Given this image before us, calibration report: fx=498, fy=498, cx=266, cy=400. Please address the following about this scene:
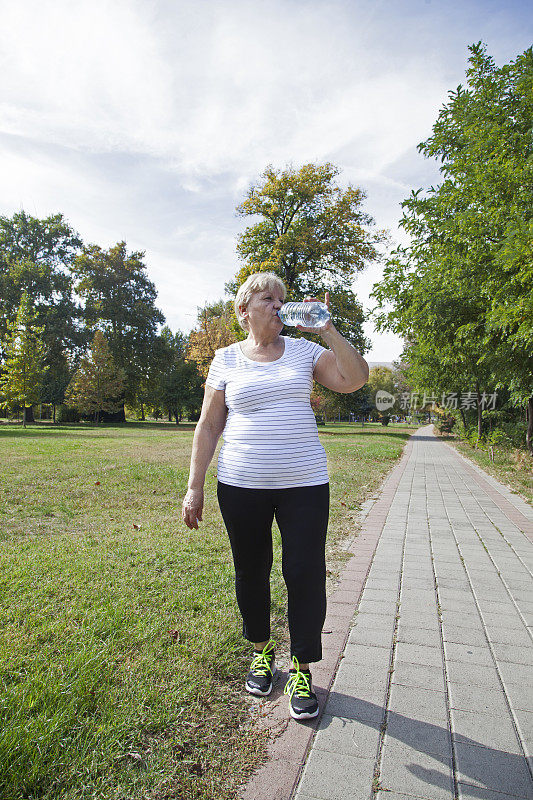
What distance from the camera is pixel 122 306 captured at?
42.5 m

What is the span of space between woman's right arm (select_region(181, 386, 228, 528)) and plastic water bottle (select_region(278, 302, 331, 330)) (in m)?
0.52

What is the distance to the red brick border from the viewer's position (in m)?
1.87

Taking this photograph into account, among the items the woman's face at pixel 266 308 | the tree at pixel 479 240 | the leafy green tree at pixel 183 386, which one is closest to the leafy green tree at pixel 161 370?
the leafy green tree at pixel 183 386

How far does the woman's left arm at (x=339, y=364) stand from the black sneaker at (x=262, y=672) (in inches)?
56.4

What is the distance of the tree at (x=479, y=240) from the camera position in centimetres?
782

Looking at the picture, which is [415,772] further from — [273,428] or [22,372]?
[22,372]

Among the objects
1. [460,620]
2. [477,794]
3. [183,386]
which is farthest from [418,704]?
[183,386]

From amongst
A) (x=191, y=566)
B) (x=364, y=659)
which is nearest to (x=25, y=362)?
(x=191, y=566)

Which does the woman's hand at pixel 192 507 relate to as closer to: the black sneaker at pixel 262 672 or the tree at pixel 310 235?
the black sneaker at pixel 262 672

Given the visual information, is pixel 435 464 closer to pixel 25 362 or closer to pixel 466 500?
pixel 466 500

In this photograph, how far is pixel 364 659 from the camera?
9.39ft

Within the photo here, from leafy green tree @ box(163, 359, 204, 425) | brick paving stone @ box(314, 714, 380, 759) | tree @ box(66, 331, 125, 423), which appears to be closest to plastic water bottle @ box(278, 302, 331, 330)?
brick paving stone @ box(314, 714, 380, 759)

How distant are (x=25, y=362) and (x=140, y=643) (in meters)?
25.9

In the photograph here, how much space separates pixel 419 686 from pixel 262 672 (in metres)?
0.83
